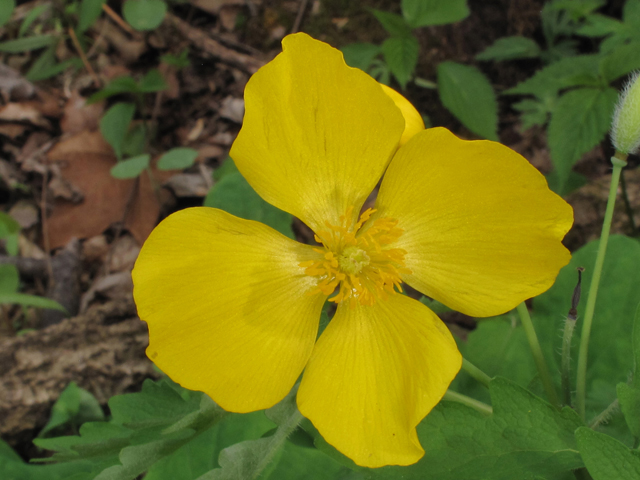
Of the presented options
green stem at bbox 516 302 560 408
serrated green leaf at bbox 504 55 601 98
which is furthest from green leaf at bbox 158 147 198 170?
green stem at bbox 516 302 560 408

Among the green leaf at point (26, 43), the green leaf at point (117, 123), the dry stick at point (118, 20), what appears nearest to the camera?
the green leaf at point (117, 123)

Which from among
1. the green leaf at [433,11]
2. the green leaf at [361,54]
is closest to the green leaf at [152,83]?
the green leaf at [361,54]

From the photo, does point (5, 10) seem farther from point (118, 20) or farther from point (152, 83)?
point (152, 83)

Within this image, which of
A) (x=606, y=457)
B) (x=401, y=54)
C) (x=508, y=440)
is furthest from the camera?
(x=401, y=54)

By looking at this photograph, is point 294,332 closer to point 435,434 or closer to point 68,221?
point 435,434

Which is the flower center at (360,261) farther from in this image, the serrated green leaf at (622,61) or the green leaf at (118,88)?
the green leaf at (118,88)

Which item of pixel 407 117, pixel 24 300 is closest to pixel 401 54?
pixel 407 117

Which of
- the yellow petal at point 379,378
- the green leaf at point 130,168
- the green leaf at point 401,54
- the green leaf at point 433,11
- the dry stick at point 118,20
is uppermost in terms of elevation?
the green leaf at point 433,11
